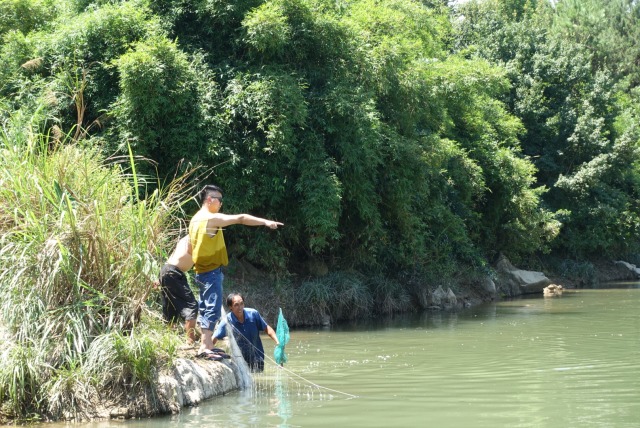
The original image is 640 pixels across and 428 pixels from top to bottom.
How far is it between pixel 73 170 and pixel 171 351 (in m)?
2.30

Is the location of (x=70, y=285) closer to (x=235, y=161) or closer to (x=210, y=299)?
(x=210, y=299)

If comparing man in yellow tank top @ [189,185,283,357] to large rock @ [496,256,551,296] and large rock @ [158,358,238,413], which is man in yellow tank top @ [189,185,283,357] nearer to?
large rock @ [158,358,238,413]

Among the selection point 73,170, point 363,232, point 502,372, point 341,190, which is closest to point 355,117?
point 341,190

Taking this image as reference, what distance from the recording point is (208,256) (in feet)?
31.3

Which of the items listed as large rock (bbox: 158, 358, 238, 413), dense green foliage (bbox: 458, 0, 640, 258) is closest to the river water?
large rock (bbox: 158, 358, 238, 413)

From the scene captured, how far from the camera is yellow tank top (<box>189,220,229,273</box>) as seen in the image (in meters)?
9.44

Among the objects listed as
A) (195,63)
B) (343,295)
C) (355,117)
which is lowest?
(343,295)

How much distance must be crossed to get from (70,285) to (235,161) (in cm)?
944

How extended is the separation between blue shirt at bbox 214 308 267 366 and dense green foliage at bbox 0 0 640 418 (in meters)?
1.25

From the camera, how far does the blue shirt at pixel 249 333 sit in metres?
10.8

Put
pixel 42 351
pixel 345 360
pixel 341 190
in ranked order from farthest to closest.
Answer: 1. pixel 341 190
2. pixel 345 360
3. pixel 42 351

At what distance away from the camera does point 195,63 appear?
1912 centimetres

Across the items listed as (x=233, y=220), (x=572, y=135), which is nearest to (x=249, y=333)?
(x=233, y=220)

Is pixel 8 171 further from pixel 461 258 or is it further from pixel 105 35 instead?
pixel 461 258
